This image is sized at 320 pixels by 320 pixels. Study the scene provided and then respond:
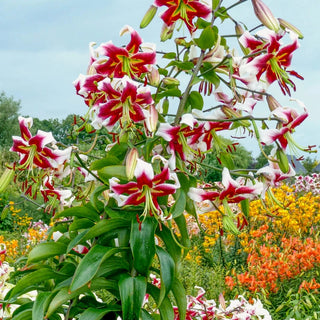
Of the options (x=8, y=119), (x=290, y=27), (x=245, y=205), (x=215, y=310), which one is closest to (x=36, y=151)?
(x=245, y=205)

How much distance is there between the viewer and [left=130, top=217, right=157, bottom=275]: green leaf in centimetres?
128

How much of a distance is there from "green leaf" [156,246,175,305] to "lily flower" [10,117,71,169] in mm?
397

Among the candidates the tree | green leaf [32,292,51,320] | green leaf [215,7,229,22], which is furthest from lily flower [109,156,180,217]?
the tree

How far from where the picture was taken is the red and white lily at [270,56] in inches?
52.5

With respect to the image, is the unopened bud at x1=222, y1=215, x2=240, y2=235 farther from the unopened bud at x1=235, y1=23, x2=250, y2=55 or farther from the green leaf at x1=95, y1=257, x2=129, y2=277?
the unopened bud at x1=235, y1=23, x2=250, y2=55

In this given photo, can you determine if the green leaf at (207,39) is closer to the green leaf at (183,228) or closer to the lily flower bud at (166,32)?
the lily flower bud at (166,32)

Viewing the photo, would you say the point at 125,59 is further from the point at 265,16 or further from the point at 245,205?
the point at 245,205

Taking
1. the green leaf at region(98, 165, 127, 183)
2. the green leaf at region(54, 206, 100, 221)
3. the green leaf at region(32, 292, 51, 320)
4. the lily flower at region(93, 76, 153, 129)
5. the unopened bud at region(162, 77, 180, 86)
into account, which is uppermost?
the unopened bud at region(162, 77, 180, 86)

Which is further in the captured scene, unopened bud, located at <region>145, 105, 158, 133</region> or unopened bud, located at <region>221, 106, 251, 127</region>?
unopened bud, located at <region>221, 106, 251, 127</region>

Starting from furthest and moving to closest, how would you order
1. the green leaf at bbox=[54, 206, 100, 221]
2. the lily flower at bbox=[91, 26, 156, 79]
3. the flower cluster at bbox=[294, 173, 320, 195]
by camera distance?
the flower cluster at bbox=[294, 173, 320, 195] < the green leaf at bbox=[54, 206, 100, 221] < the lily flower at bbox=[91, 26, 156, 79]

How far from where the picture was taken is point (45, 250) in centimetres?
142

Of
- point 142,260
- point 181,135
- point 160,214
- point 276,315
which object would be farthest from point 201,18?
point 276,315

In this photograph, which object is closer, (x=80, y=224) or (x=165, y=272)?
(x=165, y=272)

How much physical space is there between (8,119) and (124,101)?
2820 cm
